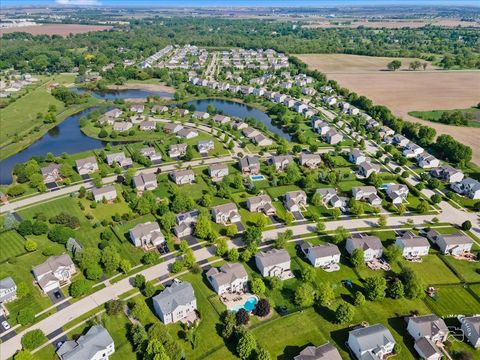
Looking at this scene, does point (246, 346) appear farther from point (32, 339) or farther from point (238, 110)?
point (238, 110)

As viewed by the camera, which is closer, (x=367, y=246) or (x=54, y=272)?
(x=54, y=272)

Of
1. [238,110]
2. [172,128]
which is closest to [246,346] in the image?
[172,128]

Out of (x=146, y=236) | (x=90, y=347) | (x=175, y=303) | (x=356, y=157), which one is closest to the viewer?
(x=90, y=347)

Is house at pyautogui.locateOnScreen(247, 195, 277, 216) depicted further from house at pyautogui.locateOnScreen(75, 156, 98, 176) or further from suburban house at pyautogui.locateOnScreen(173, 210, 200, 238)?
house at pyautogui.locateOnScreen(75, 156, 98, 176)

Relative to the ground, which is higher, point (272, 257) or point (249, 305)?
point (272, 257)

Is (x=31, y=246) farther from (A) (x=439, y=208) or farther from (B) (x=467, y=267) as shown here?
(A) (x=439, y=208)

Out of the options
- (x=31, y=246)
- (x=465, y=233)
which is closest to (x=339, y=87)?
(x=465, y=233)

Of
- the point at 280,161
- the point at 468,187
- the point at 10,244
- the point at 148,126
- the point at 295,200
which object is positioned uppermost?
the point at 148,126
